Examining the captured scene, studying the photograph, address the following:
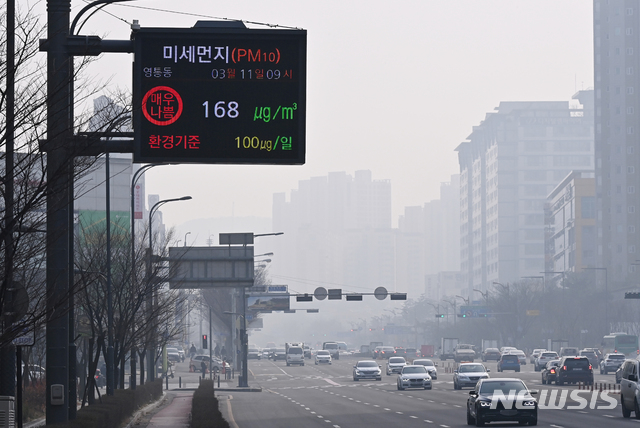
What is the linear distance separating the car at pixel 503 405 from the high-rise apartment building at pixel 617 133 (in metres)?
150

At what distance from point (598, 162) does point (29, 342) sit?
605 feet

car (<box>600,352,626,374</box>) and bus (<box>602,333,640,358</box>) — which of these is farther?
bus (<box>602,333,640,358</box>)

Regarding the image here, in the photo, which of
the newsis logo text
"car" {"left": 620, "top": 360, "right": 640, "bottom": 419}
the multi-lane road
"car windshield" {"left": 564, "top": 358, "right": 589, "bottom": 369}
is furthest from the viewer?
"car windshield" {"left": 564, "top": 358, "right": 589, "bottom": 369}

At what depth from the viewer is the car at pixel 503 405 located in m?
29.9

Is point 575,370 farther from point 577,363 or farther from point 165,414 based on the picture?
point 165,414

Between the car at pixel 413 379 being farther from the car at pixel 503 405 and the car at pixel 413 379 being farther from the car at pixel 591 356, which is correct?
the car at pixel 591 356

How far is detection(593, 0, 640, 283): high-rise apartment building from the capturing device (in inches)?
7156

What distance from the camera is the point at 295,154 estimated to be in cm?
1716

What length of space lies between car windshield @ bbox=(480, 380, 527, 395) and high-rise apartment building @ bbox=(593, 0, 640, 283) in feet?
491

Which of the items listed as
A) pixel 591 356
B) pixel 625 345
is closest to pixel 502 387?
pixel 591 356

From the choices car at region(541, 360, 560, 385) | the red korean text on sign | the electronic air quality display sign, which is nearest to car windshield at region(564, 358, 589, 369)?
car at region(541, 360, 560, 385)

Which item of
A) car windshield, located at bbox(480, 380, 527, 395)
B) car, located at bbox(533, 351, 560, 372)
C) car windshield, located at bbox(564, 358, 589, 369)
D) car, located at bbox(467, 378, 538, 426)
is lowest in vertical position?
car, located at bbox(533, 351, 560, 372)

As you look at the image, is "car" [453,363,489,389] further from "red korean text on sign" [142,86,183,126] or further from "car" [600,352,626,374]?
"red korean text on sign" [142,86,183,126]

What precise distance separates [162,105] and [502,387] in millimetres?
17602
